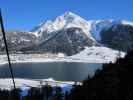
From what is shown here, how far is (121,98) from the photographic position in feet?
54.0

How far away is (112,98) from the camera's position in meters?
18.5

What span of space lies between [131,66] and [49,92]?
34.1 metres

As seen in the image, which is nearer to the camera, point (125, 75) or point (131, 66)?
point (125, 75)

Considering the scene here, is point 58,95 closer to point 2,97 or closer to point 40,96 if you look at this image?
point 40,96

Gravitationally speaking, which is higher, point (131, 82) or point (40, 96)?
point (131, 82)

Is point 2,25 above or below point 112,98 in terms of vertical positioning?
above

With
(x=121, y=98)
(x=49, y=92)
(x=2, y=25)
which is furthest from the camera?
(x=49, y=92)

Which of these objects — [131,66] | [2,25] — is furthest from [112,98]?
[2,25]

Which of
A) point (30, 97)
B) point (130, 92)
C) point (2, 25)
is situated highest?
point (2, 25)

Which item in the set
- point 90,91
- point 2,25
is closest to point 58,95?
point 90,91

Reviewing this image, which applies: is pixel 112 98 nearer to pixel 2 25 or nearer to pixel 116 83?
pixel 116 83

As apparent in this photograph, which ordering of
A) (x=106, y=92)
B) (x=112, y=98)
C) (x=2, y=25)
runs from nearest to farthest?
1. (x=2, y=25)
2. (x=112, y=98)
3. (x=106, y=92)

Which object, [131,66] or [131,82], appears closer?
[131,82]

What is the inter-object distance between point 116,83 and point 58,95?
28832mm
